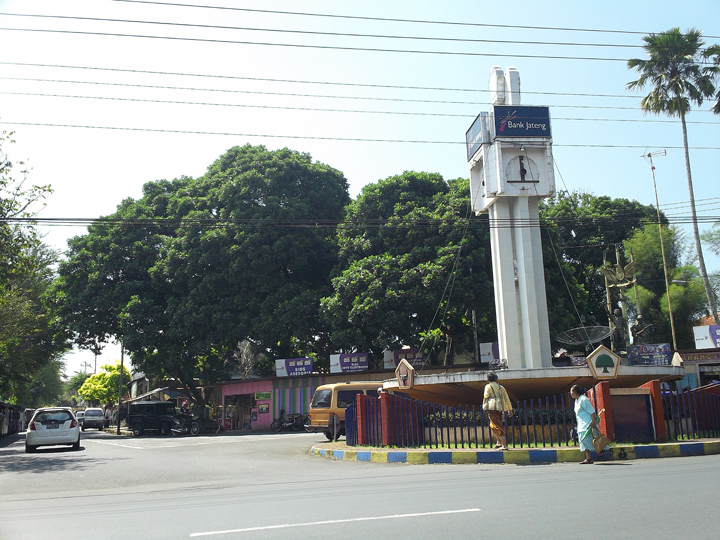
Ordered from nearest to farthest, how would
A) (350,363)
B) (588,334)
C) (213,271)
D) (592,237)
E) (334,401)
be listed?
(334,401) → (588,334) → (350,363) → (213,271) → (592,237)

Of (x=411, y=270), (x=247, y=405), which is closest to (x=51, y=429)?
(x=411, y=270)

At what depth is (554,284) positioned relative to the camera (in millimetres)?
34219

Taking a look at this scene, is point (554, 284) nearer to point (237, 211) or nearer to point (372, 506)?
point (237, 211)

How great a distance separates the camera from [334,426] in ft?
68.9

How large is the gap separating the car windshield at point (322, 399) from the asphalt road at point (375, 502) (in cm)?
931

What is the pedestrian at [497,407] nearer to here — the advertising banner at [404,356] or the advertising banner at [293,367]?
the advertising banner at [404,356]

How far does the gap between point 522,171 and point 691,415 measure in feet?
28.2

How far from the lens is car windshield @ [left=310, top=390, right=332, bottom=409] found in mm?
22812

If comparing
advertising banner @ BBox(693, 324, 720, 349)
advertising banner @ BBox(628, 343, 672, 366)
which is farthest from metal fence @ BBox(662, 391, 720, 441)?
advertising banner @ BBox(693, 324, 720, 349)

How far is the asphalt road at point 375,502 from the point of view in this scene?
20.1 ft

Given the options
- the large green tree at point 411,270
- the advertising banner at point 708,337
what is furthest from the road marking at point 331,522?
the advertising banner at point 708,337

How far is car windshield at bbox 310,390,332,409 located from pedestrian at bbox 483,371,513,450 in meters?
10.7

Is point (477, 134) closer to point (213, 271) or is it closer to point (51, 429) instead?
point (51, 429)

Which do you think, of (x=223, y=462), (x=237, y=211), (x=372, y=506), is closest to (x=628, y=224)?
(x=237, y=211)
